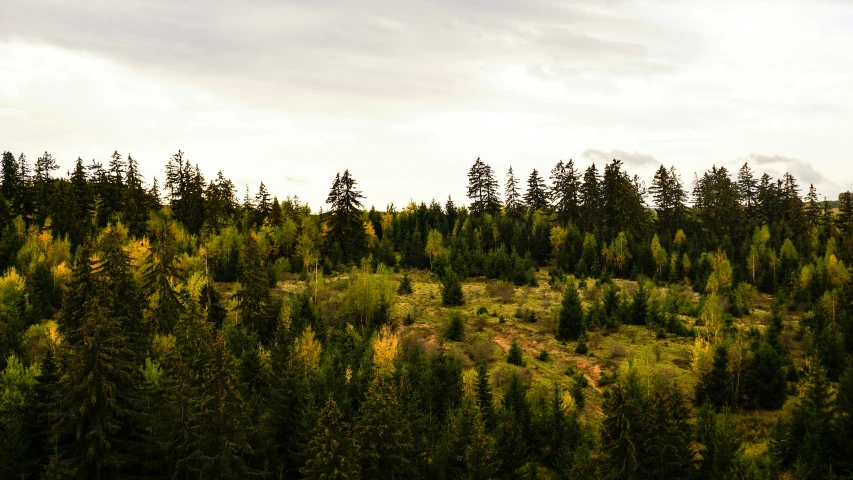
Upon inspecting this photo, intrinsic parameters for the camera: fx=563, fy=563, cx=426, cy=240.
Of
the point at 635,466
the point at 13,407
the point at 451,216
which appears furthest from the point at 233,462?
the point at 451,216

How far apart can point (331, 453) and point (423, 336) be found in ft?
98.6

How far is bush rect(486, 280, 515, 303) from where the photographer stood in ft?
237

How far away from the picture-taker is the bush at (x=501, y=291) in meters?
72.4

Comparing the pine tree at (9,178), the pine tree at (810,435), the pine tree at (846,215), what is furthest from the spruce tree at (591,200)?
the pine tree at (9,178)

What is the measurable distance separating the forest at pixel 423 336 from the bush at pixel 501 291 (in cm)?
24

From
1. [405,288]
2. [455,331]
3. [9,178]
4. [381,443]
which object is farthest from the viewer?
[9,178]

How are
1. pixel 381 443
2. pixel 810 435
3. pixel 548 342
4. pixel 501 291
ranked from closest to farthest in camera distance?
pixel 381 443 → pixel 810 435 → pixel 548 342 → pixel 501 291

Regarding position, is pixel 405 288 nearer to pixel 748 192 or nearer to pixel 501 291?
pixel 501 291

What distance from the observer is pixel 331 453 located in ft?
90.1

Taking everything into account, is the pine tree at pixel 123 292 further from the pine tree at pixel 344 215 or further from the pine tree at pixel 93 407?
the pine tree at pixel 344 215


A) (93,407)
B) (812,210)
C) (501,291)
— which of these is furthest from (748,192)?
(93,407)

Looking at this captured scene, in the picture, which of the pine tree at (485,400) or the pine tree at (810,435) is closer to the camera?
the pine tree at (810,435)

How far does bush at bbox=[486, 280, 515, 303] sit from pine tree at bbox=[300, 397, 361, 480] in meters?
45.1

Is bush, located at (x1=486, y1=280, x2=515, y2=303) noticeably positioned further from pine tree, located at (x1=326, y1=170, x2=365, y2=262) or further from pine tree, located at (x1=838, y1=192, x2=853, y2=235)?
pine tree, located at (x1=838, y1=192, x2=853, y2=235)
